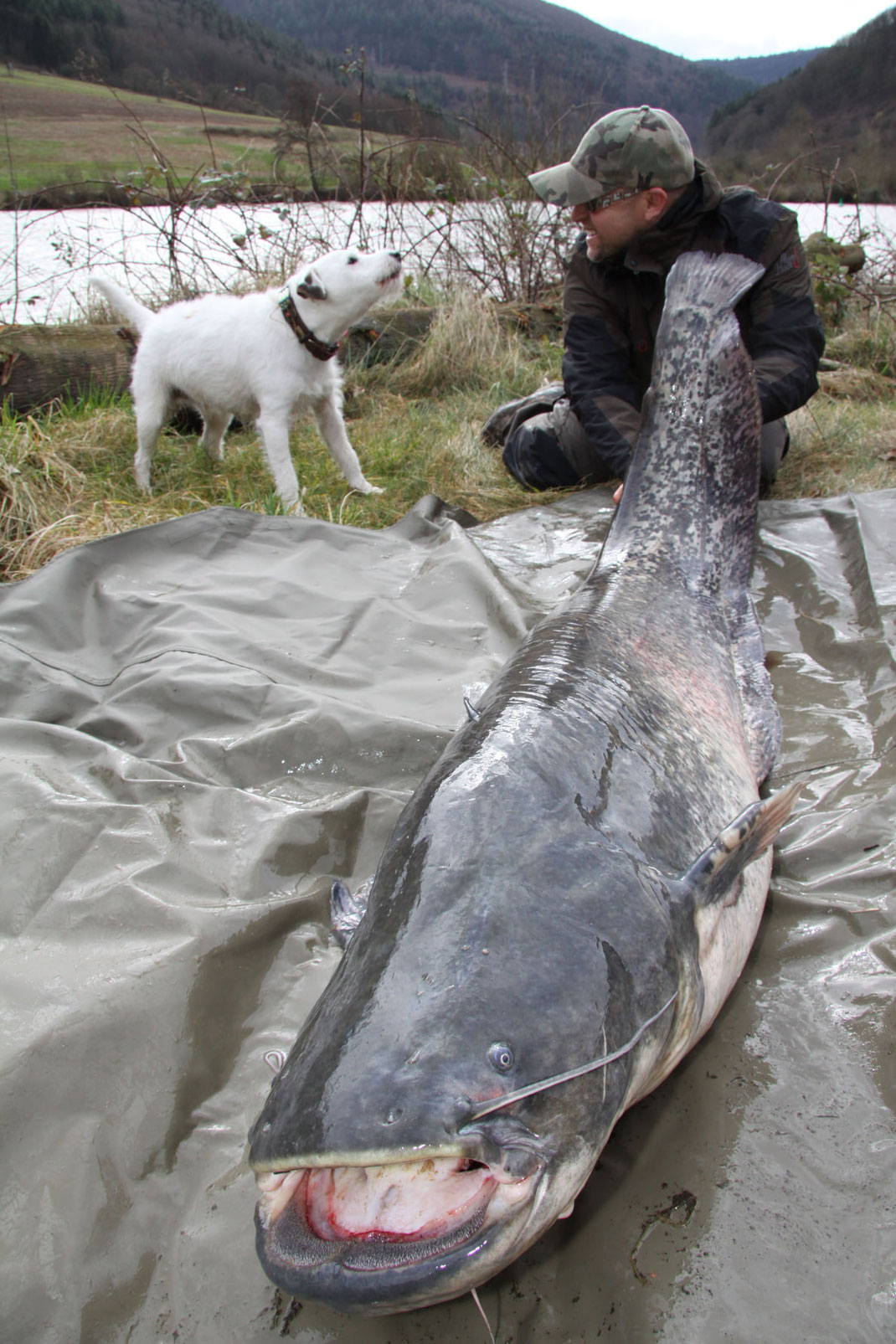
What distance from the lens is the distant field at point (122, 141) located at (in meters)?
7.87

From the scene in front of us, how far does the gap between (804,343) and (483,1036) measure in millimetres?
3425

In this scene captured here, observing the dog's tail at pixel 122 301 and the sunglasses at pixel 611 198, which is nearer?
the sunglasses at pixel 611 198

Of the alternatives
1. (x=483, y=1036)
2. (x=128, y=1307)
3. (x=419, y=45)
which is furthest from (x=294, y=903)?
(x=419, y=45)

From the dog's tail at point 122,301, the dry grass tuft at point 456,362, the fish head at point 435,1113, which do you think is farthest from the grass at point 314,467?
the fish head at point 435,1113

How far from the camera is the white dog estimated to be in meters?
4.02

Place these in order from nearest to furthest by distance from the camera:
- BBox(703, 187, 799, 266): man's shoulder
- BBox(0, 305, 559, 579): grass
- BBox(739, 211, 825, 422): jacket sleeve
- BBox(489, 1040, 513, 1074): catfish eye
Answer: BBox(489, 1040, 513, 1074): catfish eye, BBox(739, 211, 825, 422): jacket sleeve, BBox(703, 187, 799, 266): man's shoulder, BBox(0, 305, 559, 579): grass

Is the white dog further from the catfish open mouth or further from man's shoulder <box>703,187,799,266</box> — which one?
the catfish open mouth

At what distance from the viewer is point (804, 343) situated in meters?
3.48

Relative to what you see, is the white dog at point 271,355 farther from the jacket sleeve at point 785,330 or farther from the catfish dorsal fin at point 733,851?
the catfish dorsal fin at point 733,851

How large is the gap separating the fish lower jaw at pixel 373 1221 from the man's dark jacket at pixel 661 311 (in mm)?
3090

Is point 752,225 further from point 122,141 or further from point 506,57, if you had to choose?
point 506,57

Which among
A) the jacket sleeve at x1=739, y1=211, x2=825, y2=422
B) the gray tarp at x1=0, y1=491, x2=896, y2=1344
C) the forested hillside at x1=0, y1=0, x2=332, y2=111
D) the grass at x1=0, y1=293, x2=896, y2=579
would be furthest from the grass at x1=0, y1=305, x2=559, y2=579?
the forested hillside at x1=0, y1=0, x2=332, y2=111

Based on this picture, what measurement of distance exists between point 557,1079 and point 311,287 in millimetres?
3827

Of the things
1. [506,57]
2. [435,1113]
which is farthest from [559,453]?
[506,57]
